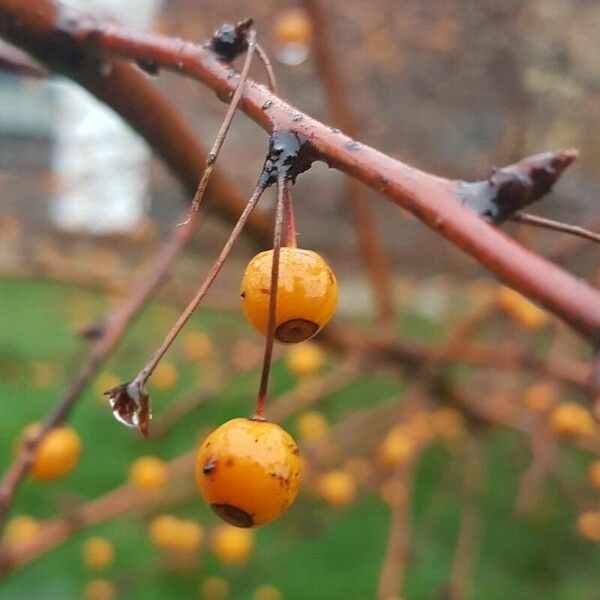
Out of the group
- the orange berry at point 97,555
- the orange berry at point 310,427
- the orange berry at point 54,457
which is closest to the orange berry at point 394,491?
the orange berry at point 310,427

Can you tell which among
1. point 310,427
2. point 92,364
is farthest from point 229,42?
point 310,427

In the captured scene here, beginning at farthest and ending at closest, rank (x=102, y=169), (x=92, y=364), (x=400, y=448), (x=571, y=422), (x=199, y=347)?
(x=102, y=169)
(x=199, y=347)
(x=400, y=448)
(x=571, y=422)
(x=92, y=364)

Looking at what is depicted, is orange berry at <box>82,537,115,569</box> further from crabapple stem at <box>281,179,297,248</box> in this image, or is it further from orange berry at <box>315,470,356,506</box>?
crabapple stem at <box>281,179,297,248</box>

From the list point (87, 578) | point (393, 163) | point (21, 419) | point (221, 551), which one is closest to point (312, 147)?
point (393, 163)

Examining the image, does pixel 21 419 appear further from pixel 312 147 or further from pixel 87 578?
pixel 312 147

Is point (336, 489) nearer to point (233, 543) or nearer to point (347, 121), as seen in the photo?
point (233, 543)

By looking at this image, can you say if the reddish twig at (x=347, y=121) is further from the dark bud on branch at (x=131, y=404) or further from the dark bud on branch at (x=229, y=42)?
the dark bud on branch at (x=131, y=404)
